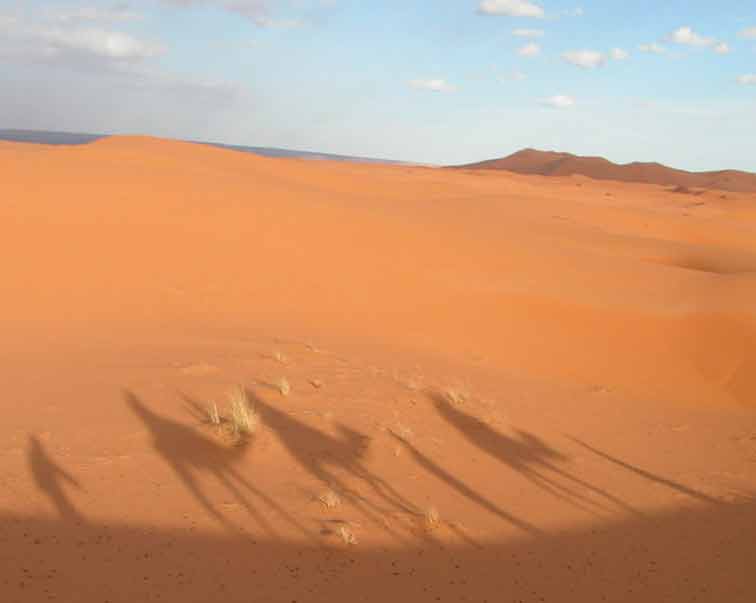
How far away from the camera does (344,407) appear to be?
569 centimetres

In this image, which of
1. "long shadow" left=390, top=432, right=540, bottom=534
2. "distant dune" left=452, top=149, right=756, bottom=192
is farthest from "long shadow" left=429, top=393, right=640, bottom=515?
"distant dune" left=452, top=149, right=756, bottom=192

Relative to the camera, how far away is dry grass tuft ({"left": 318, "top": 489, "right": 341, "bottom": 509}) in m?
4.16

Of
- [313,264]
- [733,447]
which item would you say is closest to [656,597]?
[733,447]

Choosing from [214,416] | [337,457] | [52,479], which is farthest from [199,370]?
[52,479]

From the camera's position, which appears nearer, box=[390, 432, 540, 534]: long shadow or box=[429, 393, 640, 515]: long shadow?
box=[390, 432, 540, 534]: long shadow

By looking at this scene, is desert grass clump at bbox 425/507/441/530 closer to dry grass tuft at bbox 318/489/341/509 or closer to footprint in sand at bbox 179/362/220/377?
dry grass tuft at bbox 318/489/341/509

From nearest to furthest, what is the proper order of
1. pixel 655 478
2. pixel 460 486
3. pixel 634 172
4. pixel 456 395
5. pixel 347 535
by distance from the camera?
pixel 347 535, pixel 460 486, pixel 655 478, pixel 456 395, pixel 634 172

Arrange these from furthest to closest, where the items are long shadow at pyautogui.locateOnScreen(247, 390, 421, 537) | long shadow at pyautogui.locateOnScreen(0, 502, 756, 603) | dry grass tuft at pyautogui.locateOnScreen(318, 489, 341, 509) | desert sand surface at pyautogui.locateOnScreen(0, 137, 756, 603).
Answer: long shadow at pyautogui.locateOnScreen(247, 390, 421, 537)
dry grass tuft at pyautogui.locateOnScreen(318, 489, 341, 509)
desert sand surface at pyautogui.locateOnScreen(0, 137, 756, 603)
long shadow at pyautogui.locateOnScreen(0, 502, 756, 603)

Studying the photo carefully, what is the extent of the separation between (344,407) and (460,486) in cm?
136

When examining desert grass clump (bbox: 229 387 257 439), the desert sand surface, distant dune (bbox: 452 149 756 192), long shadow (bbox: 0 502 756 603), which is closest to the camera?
long shadow (bbox: 0 502 756 603)

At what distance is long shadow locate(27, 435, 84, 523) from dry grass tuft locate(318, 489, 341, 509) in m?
1.46

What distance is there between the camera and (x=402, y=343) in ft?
28.1

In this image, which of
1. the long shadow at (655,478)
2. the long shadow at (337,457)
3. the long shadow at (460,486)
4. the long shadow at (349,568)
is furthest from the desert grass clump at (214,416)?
the long shadow at (655,478)

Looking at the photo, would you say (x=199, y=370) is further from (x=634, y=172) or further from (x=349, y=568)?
(x=634, y=172)
